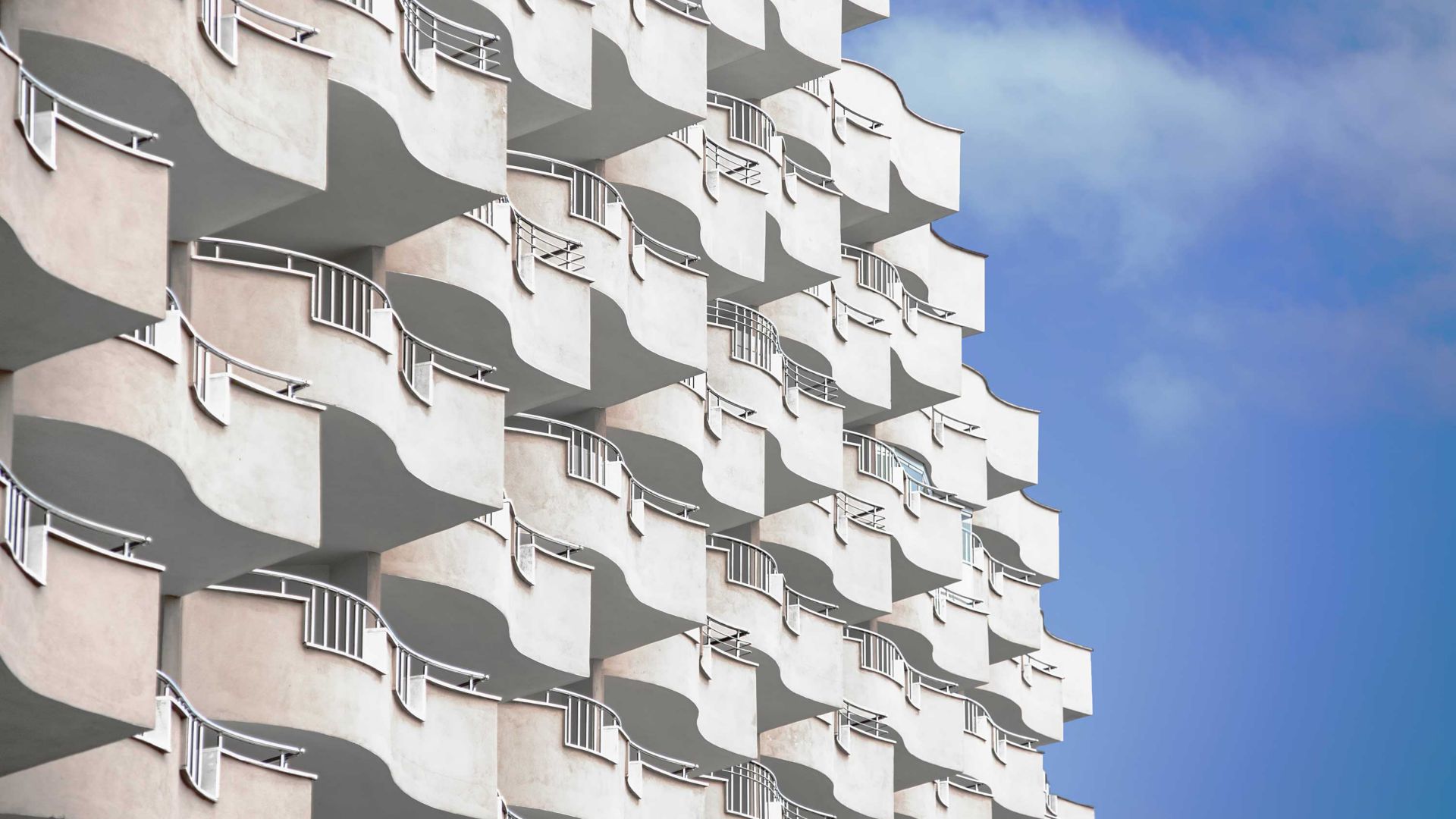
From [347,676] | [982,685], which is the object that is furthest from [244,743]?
[982,685]

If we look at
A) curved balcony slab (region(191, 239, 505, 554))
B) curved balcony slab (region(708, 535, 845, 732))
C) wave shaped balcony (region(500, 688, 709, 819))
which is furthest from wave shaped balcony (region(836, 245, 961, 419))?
curved balcony slab (region(191, 239, 505, 554))

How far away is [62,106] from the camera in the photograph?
101 feet

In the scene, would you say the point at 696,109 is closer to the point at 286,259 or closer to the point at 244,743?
the point at 286,259

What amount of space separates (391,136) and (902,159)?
2489cm

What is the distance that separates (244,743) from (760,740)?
19.4 m

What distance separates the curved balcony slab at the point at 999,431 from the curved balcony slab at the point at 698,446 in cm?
1412

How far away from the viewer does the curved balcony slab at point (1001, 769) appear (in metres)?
60.9

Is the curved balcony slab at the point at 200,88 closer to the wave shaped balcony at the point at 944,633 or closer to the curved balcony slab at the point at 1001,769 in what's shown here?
the wave shaped balcony at the point at 944,633

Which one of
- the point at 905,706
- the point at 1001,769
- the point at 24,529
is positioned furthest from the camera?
the point at 1001,769

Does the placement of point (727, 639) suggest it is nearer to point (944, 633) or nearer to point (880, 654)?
point (880, 654)

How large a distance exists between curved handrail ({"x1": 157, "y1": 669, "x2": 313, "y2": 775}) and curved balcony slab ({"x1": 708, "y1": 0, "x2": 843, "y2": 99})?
2326 cm

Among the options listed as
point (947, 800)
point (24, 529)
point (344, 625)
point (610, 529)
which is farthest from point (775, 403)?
point (24, 529)

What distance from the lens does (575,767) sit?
41.6 meters

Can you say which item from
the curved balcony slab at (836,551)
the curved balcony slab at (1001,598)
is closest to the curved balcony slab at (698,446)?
the curved balcony slab at (836,551)
